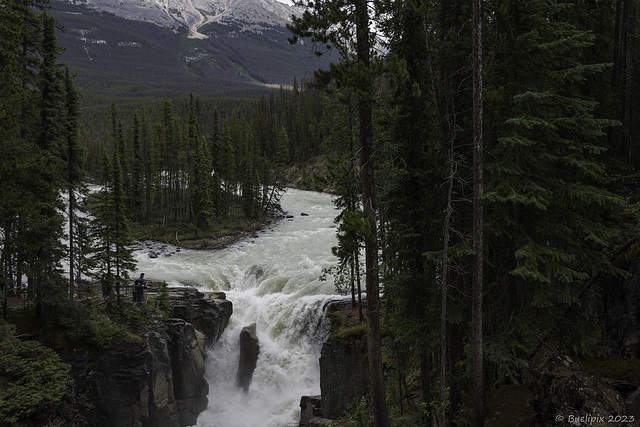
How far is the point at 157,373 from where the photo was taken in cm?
2305

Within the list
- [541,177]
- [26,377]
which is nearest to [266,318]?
[26,377]

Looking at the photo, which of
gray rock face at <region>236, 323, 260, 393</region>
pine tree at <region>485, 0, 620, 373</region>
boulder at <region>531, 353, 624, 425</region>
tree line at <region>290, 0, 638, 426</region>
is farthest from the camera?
gray rock face at <region>236, 323, 260, 393</region>

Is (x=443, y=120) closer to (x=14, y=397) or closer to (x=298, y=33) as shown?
(x=298, y=33)

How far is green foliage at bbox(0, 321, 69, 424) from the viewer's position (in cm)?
1587

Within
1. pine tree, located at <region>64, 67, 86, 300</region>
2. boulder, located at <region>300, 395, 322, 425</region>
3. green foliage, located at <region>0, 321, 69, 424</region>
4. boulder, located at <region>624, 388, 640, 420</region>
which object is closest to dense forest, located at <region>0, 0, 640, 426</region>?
boulder, located at <region>624, 388, 640, 420</region>

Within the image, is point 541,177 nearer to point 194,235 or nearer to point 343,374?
point 343,374

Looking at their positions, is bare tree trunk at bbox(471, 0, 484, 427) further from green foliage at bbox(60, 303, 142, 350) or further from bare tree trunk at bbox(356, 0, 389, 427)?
green foliage at bbox(60, 303, 142, 350)

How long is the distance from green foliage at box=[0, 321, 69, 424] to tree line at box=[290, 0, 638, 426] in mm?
14547

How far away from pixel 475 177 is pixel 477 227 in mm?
1289

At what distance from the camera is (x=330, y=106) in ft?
56.7

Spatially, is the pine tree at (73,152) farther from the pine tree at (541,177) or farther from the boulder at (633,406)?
the boulder at (633,406)

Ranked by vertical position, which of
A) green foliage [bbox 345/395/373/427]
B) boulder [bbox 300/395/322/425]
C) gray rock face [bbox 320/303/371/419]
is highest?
green foliage [bbox 345/395/373/427]

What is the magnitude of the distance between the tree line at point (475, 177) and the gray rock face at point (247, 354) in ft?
53.8

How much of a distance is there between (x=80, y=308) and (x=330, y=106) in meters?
16.9
